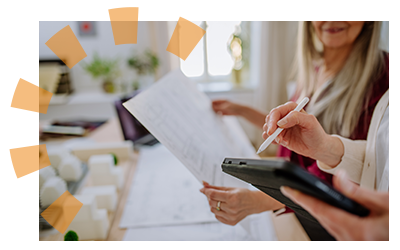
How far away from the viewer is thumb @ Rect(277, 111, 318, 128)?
44 centimetres

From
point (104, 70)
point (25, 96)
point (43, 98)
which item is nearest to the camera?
point (25, 96)

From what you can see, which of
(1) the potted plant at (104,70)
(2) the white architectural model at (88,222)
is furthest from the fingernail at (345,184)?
(1) the potted plant at (104,70)

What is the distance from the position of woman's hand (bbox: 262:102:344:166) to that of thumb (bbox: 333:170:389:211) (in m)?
0.16

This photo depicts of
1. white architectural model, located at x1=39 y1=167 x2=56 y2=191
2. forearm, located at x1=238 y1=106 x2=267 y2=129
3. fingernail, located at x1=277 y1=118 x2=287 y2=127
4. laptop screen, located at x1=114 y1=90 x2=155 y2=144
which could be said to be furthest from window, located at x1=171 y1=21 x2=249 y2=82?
fingernail, located at x1=277 y1=118 x2=287 y2=127

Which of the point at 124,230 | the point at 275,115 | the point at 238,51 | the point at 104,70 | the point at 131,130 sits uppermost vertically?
the point at 238,51

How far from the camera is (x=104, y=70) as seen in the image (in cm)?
239

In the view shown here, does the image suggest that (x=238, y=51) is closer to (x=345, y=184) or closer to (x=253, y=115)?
(x=253, y=115)

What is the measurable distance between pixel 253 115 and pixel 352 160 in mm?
519

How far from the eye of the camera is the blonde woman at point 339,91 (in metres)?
0.55

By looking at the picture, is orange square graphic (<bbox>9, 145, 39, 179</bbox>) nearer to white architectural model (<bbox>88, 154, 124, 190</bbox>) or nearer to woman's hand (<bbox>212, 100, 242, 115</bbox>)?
white architectural model (<bbox>88, 154, 124, 190</bbox>)

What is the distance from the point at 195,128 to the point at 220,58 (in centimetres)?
204

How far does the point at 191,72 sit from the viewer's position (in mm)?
2654

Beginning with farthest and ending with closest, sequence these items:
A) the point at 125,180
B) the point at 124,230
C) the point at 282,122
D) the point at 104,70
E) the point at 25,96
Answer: the point at 104,70 → the point at 125,180 → the point at 124,230 → the point at 25,96 → the point at 282,122
